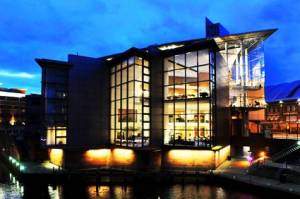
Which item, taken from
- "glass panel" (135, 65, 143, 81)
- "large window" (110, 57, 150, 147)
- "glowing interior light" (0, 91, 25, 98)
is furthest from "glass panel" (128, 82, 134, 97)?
"glowing interior light" (0, 91, 25, 98)

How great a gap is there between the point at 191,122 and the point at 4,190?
2151 cm

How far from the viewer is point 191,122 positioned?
3528 cm

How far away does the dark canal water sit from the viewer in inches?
1070

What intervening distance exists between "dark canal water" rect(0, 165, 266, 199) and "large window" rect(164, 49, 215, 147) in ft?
21.4

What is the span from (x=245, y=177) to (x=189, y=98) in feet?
34.9

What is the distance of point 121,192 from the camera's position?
95.1 feet

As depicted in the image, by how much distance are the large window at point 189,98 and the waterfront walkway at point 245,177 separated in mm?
3907

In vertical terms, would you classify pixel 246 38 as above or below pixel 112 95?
above

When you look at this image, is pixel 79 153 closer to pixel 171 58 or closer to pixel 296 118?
pixel 171 58

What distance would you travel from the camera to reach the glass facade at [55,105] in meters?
37.6

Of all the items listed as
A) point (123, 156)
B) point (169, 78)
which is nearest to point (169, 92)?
point (169, 78)

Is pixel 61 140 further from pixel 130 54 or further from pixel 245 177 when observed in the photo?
pixel 245 177

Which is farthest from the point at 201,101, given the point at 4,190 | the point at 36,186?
the point at 4,190

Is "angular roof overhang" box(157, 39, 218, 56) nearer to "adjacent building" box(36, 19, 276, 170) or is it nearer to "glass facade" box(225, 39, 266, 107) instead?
"adjacent building" box(36, 19, 276, 170)
